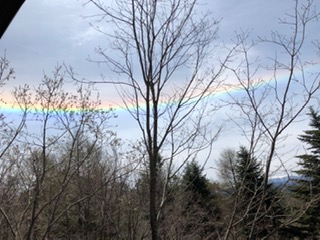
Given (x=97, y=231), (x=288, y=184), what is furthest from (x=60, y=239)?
(x=288, y=184)

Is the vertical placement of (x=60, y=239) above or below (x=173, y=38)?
below

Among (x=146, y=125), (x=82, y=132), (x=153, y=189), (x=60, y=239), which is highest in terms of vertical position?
(x=82, y=132)

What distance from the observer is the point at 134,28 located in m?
4.83

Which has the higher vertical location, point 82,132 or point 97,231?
point 82,132

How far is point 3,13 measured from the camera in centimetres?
102

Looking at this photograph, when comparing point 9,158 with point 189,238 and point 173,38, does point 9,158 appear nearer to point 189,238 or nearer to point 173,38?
point 173,38

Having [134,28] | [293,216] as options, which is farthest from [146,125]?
[293,216]

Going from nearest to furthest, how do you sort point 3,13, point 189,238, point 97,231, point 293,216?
point 3,13, point 293,216, point 97,231, point 189,238

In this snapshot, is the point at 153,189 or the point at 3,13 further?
the point at 153,189

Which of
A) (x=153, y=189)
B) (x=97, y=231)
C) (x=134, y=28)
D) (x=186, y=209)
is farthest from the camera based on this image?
(x=186, y=209)

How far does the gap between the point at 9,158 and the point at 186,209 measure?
1013 centimetres

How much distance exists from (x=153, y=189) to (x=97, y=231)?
9639mm

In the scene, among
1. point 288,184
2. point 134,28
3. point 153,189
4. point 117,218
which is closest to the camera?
point 153,189

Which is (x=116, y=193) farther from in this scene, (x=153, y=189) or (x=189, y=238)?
(x=153, y=189)
